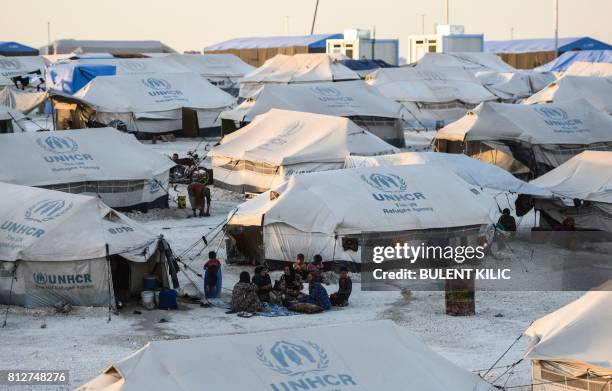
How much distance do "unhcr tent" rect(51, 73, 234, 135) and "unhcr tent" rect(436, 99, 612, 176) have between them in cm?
1155

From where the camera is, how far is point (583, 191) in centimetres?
2773

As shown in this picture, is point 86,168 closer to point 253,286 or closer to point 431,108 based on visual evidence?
point 253,286

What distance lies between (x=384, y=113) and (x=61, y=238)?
23895mm

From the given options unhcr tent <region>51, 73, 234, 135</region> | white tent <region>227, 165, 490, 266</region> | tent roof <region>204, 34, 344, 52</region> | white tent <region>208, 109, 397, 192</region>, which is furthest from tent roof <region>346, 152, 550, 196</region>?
tent roof <region>204, 34, 344, 52</region>

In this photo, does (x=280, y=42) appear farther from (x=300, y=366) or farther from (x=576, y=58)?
(x=300, y=366)

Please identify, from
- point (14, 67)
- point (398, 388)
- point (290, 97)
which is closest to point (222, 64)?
point (14, 67)

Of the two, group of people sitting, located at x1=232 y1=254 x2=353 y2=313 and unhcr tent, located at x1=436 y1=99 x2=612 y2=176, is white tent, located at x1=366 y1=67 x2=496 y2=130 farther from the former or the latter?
group of people sitting, located at x1=232 y1=254 x2=353 y2=313

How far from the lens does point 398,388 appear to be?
45.3 feet

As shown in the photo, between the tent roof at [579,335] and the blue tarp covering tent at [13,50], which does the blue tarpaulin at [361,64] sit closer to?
the blue tarp covering tent at [13,50]

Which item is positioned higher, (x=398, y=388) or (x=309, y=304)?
(x=398, y=388)

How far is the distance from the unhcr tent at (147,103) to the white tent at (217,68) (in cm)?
1502

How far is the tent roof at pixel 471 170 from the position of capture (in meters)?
28.2

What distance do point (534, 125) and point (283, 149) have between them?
892 cm

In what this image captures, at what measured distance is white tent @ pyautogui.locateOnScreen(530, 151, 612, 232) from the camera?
89.7 ft
